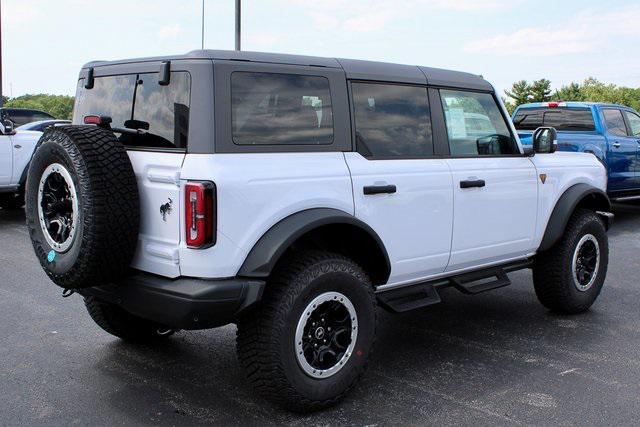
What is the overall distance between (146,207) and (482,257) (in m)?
2.44

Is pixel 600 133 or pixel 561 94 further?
pixel 561 94

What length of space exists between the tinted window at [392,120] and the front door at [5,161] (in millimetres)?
8177

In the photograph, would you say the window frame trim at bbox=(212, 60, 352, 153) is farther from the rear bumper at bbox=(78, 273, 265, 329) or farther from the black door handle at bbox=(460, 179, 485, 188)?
the black door handle at bbox=(460, 179, 485, 188)

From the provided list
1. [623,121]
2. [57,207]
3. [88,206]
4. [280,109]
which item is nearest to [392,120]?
[280,109]

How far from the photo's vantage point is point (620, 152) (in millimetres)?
10312

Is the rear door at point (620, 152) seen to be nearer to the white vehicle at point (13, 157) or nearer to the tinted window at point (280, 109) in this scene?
the tinted window at point (280, 109)

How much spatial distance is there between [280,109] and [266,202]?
0.56 metres

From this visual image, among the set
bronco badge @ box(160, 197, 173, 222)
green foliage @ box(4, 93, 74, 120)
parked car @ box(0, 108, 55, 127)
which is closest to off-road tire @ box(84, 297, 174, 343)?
bronco badge @ box(160, 197, 173, 222)

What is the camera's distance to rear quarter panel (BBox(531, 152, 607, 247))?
16.5 feet

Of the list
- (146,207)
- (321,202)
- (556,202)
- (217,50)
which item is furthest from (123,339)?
(556,202)

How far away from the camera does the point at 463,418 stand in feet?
11.4

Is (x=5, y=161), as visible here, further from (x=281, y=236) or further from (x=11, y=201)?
(x=281, y=236)

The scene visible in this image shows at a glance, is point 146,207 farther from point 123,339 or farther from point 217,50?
point 123,339

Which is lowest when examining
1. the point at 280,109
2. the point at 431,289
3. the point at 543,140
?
the point at 431,289
